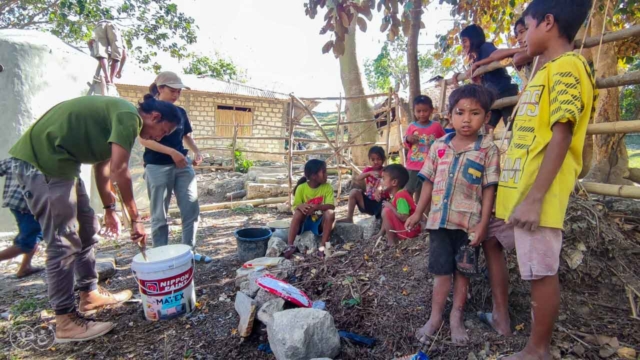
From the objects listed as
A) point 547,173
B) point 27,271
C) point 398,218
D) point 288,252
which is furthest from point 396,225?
point 27,271

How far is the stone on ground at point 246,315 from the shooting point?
214 centimetres

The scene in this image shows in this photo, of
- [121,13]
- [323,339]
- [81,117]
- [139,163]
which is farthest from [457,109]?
[121,13]

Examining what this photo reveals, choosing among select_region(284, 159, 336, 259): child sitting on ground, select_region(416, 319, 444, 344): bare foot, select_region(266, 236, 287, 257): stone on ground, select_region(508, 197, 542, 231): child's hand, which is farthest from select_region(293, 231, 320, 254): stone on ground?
select_region(508, 197, 542, 231): child's hand

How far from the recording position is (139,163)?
265 inches

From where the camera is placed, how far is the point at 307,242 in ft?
12.1

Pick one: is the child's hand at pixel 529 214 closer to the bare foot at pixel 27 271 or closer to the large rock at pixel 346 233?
the large rock at pixel 346 233

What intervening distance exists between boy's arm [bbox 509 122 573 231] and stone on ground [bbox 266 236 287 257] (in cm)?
238

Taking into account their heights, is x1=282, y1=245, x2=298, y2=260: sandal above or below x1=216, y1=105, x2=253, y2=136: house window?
below

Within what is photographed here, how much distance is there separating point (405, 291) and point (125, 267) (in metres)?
2.92

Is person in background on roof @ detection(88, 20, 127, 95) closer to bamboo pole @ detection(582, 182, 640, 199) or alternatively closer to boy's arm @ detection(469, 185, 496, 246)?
boy's arm @ detection(469, 185, 496, 246)

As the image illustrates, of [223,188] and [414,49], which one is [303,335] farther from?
[223,188]

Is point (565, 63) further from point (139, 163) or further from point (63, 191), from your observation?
point (139, 163)

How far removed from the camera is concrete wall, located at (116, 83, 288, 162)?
47.6 feet

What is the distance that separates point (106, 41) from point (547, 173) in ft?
21.9
